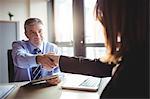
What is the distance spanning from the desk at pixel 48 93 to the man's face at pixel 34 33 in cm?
71

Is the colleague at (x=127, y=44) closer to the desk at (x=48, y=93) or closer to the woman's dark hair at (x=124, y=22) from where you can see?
the woman's dark hair at (x=124, y=22)

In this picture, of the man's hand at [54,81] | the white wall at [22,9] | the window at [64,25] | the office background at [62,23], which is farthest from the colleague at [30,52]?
the white wall at [22,9]

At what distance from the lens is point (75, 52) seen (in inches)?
154

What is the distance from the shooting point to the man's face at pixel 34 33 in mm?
2155

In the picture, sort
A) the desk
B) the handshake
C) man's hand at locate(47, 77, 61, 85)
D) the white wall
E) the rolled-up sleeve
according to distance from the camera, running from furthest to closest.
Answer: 1. the white wall
2. the rolled-up sleeve
3. man's hand at locate(47, 77, 61, 85)
4. the handshake
5. the desk

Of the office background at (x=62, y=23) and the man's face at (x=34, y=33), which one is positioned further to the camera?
the office background at (x=62, y=23)

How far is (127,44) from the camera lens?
72 centimetres

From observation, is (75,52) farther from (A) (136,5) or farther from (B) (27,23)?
(A) (136,5)

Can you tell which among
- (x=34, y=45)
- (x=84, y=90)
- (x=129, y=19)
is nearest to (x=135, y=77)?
(x=129, y=19)

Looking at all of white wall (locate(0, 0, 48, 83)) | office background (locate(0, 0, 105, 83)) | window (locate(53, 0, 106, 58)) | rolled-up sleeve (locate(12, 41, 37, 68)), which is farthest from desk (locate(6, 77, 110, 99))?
white wall (locate(0, 0, 48, 83))

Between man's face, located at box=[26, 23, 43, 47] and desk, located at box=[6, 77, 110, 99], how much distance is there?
2.32ft

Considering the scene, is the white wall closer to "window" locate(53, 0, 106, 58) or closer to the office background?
the office background

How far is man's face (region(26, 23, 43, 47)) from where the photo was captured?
215 cm

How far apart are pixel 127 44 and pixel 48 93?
2.51 ft
